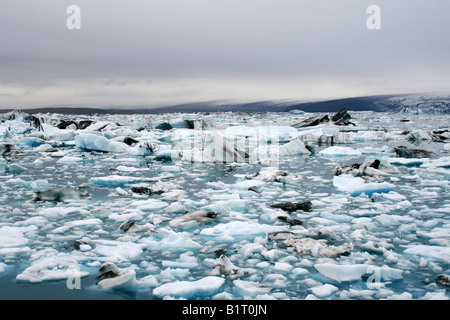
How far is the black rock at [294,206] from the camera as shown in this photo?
389 cm

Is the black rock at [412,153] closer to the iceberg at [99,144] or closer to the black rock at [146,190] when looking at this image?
the black rock at [146,190]

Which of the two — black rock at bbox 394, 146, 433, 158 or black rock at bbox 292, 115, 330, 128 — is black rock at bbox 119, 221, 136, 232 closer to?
black rock at bbox 394, 146, 433, 158

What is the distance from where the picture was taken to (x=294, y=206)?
391cm

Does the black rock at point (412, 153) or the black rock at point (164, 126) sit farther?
the black rock at point (164, 126)

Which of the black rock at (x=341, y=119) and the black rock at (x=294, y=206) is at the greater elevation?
the black rock at (x=341, y=119)

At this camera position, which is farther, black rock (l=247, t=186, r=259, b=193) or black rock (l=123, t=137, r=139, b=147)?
black rock (l=123, t=137, r=139, b=147)

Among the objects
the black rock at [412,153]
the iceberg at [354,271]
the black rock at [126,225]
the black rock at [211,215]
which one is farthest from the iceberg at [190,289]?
the black rock at [412,153]

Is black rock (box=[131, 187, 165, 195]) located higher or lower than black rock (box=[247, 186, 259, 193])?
higher

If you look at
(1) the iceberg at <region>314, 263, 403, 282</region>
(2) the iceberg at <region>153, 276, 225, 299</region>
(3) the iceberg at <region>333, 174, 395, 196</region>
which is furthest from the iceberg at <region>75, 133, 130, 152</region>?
(1) the iceberg at <region>314, 263, 403, 282</region>

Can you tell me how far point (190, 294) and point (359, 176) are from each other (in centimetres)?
418

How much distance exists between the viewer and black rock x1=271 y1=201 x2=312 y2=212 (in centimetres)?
389

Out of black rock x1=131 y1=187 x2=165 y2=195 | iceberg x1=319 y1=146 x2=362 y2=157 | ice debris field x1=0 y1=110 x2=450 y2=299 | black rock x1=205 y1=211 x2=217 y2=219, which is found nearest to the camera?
ice debris field x1=0 y1=110 x2=450 y2=299

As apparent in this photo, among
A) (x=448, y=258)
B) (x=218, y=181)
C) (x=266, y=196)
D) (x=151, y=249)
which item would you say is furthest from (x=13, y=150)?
(x=448, y=258)
